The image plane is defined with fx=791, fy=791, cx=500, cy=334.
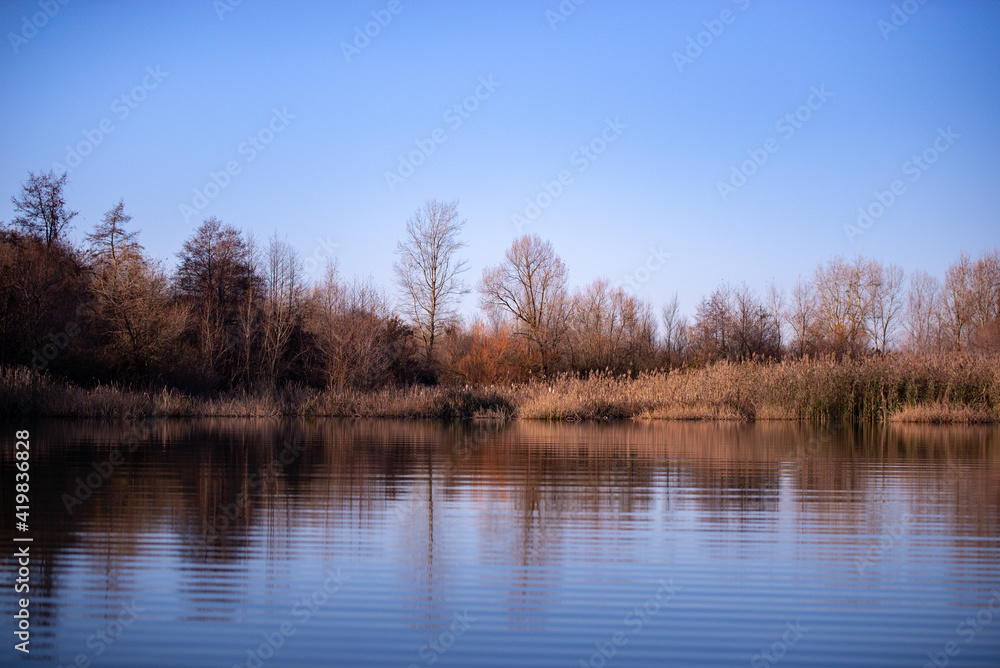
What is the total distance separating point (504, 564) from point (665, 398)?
71.2 ft

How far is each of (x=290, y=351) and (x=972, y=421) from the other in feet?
87.9

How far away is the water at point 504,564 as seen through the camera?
163 inches

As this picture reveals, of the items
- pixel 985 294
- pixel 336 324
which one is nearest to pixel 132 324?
pixel 336 324

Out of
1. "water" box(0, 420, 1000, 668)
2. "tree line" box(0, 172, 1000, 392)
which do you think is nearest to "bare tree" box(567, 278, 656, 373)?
"tree line" box(0, 172, 1000, 392)

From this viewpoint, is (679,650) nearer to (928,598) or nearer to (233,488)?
(928,598)

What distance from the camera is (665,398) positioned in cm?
2672

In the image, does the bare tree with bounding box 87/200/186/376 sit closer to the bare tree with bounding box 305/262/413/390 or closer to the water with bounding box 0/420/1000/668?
the bare tree with bounding box 305/262/413/390

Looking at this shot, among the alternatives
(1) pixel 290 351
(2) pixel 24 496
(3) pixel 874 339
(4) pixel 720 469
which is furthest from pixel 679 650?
(3) pixel 874 339

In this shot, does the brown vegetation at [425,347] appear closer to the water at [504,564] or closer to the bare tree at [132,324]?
the bare tree at [132,324]

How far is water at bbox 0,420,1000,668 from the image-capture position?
4.15 metres

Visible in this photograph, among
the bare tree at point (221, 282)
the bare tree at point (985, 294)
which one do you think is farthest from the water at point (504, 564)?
the bare tree at point (985, 294)

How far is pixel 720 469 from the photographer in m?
11.6

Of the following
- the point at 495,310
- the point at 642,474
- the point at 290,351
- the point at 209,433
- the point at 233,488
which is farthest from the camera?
the point at 495,310

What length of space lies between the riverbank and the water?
13482mm
